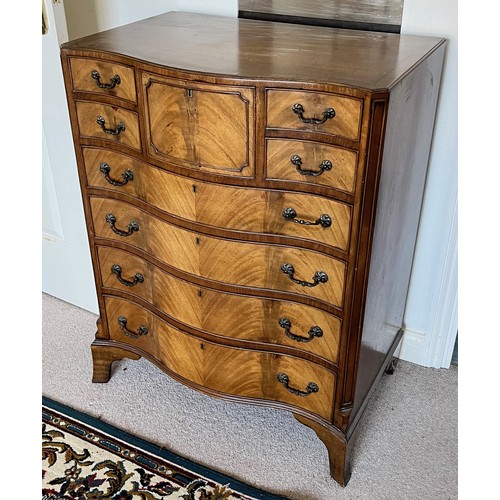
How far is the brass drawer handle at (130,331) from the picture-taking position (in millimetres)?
1765

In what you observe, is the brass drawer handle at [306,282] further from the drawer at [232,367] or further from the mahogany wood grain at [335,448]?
the mahogany wood grain at [335,448]

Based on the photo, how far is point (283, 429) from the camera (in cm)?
179

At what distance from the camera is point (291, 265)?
1419 millimetres

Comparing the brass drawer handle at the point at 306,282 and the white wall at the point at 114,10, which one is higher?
the white wall at the point at 114,10

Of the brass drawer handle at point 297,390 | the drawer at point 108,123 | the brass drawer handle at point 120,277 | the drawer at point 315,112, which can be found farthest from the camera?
the brass drawer handle at point 120,277

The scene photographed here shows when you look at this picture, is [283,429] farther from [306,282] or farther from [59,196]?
[59,196]

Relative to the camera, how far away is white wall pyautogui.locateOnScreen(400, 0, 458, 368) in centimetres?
157

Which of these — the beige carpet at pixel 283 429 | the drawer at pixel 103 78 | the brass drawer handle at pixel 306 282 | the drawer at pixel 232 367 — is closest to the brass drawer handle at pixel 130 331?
the drawer at pixel 232 367

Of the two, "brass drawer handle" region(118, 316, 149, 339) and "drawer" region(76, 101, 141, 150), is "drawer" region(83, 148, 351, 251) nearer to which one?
"drawer" region(76, 101, 141, 150)

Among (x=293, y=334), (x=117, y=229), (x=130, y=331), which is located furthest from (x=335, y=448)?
(x=117, y=229)

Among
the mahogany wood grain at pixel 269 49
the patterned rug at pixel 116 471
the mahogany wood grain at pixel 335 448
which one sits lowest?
the patterned rug at pixel 116 471

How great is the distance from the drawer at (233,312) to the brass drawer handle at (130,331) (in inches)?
4.7

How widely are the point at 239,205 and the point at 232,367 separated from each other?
1.59ft
